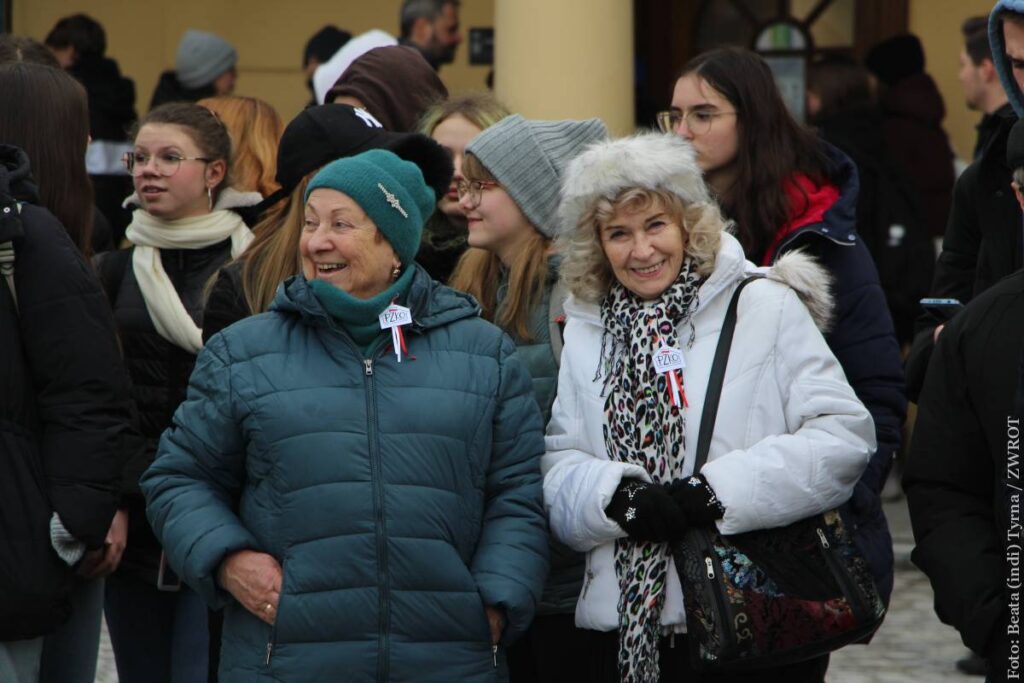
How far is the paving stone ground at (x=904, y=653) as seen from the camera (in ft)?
20.6

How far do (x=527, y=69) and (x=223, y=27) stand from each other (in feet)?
11.5

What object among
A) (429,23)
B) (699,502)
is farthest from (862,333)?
(429,23)

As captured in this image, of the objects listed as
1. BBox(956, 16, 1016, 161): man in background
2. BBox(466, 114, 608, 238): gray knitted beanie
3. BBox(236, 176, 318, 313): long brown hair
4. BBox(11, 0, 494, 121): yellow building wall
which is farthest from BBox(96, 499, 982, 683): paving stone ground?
BBox(11, 0, 494, 121): yellow building wall

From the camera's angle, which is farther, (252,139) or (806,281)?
(252,139)

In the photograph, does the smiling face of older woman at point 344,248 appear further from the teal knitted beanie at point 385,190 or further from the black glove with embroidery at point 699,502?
the black glove with embroidery at point 699,502

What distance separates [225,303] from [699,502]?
4.46ft

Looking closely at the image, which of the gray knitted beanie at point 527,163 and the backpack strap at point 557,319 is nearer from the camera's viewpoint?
the backpack strap at point 557,319

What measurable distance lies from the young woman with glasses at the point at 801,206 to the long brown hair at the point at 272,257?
3.36ft

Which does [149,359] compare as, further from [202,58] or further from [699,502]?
[202,58]

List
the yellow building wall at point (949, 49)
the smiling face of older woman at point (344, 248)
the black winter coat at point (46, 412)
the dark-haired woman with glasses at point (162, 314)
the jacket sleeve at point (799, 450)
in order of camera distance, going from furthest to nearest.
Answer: the yellow building wall at point (949, 49), the dark-haired woman with glasses at point (162, 314), the black winter coat at point (46, 412), the smiling face of older woman at point (344, 248), the jacket sleeve at point (799, 450)

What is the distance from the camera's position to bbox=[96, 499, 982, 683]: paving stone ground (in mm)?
6277

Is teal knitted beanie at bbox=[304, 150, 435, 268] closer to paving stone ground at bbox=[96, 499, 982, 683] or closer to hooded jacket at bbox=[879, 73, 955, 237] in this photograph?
paving stone ground at bbox=[96, 499, 982, 683]

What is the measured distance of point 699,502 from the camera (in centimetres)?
361

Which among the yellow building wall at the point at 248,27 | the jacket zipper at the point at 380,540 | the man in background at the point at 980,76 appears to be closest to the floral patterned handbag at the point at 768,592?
the jacket zipper at the point at 380,540
